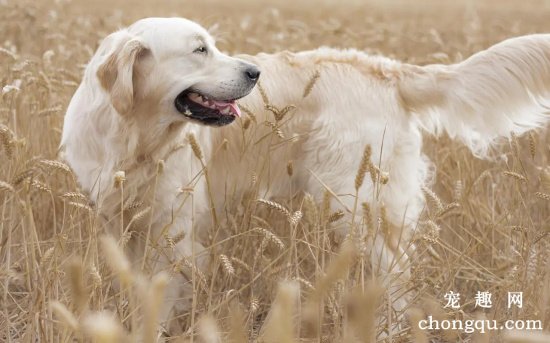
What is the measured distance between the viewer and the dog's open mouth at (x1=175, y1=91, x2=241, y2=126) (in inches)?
120

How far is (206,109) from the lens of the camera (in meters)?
3.09

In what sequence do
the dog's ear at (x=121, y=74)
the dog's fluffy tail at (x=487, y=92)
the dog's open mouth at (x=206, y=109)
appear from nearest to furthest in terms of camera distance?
the dog's ear at (x=121, y=74) < the dog's open mouth at (x=206, y=109) < the dog's fluffy tail at (x=487, y=92)

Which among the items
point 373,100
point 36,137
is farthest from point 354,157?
point 36,137

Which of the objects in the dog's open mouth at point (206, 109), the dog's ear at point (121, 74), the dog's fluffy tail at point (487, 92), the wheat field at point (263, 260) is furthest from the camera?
the dog's fluffy tail at point (487, 92)

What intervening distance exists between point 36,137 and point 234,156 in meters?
1.09

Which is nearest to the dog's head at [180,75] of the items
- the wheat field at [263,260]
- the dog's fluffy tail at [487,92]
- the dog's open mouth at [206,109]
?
the dog's open mouth at [206,109]

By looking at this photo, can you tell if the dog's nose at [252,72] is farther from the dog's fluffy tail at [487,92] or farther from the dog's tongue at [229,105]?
the dog's fluffy tail at [487,92]

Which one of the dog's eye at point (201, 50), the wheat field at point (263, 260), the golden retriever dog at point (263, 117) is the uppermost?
the dog's eye at point (201, 50)

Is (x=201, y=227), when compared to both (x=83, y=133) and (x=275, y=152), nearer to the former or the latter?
(x=275, y=152)

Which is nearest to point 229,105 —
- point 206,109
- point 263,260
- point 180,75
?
point 206,109

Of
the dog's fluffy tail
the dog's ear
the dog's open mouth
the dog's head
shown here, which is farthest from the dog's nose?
the dog's fluffy tail

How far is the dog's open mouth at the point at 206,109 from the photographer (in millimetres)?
3039

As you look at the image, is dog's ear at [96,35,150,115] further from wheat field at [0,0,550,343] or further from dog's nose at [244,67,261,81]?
dog's nose at [244,67,261,81]

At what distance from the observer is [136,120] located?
3.06 m
